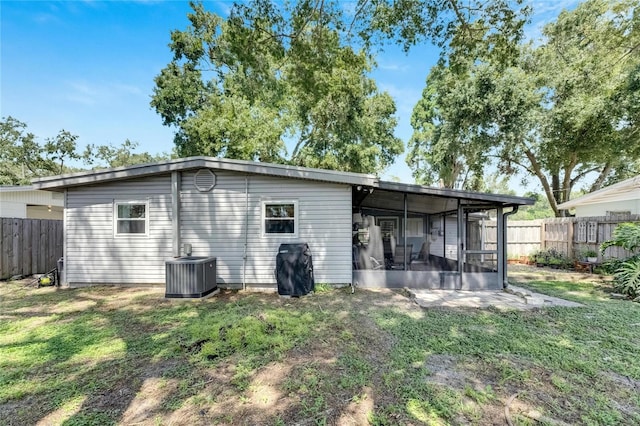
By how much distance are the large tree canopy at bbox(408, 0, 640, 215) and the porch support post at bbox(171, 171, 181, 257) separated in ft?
29.6

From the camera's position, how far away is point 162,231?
727cm

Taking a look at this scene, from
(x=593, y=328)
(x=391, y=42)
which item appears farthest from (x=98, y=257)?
(x=593, y=328)

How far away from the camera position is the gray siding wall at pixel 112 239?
728cm

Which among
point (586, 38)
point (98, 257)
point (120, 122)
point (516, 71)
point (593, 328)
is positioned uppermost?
point (586, 38)

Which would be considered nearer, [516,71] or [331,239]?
[331,239]

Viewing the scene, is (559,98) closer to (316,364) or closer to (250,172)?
(250,172)

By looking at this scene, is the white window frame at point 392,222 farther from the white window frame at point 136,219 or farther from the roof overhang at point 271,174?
the white window frame at point 136,219

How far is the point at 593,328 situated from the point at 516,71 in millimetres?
11620

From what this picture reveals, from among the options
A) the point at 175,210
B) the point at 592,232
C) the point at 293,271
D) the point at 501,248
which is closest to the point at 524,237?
the point at 592,232

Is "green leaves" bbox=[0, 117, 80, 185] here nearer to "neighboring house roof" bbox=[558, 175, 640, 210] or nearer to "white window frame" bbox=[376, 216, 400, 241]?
"white window frame" bbox=[376, 216, 400, 241]

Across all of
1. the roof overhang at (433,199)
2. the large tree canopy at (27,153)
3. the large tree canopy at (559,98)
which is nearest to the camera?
the roof overhang at (433,199)

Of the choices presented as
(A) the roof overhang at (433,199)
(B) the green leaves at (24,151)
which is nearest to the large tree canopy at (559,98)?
(A) the roof overhang at (433,199)

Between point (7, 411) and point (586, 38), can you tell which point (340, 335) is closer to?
point (7, 411)

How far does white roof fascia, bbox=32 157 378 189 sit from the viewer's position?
6.80 metres
